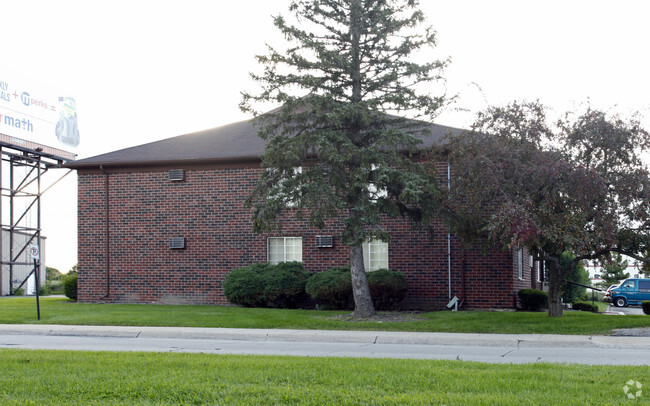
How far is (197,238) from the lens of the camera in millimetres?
26109

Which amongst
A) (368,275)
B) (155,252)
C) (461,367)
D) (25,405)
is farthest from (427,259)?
(25,405)

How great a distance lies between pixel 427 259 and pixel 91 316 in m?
10.9

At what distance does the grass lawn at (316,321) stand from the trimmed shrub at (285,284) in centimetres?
189

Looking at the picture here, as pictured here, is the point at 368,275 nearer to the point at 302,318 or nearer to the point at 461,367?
the point at 302,318

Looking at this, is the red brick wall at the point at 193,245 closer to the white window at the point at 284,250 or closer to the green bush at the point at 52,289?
the white window at the point at 284,250

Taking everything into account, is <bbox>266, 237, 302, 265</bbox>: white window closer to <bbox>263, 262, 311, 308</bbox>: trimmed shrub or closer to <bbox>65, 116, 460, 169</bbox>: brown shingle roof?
<bbox>263, 262, 311, 308</bbox>: trimmed shrub

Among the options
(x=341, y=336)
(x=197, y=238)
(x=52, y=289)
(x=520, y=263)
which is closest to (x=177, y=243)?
(x=197, y=238)

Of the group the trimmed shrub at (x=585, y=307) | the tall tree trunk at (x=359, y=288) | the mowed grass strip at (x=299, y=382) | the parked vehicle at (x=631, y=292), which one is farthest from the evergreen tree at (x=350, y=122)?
the parked vehicle at (x=631, y=292)

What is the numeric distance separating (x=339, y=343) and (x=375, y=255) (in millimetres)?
9780

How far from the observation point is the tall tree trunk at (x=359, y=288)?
20047 millimetres

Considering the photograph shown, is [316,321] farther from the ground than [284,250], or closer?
closer

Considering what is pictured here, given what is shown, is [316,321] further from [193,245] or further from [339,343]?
[193,245]

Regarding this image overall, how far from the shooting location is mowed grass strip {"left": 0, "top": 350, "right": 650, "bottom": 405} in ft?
23.2

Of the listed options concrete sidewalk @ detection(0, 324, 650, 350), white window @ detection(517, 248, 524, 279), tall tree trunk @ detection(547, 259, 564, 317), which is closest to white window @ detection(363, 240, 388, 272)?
white window @ detection(517, 248, 524, 279)
